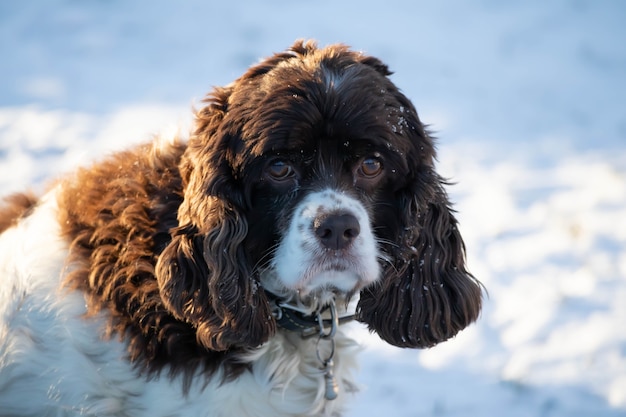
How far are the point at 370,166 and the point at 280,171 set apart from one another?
37 cm

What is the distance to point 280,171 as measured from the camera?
3.10m

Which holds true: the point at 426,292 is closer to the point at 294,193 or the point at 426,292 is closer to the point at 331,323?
the point at 331,323

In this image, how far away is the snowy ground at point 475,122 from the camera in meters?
4.76

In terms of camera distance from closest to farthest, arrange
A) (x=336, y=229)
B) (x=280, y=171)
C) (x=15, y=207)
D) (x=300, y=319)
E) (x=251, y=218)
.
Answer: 1. (x=336, y=229)
2. (x=280, y=171)
3. (x=251, y=218)
4. (x=300, y=319)
5. (x=15, y=207)

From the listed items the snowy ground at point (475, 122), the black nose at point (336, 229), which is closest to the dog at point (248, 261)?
the black nose at point (336, 229)

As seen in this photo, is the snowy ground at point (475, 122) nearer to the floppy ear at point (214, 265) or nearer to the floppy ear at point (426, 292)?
the floppy ear at point (214, 265)

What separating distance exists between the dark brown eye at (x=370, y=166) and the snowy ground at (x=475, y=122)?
120cm

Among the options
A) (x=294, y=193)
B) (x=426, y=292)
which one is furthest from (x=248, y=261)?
(x=426, y=292)

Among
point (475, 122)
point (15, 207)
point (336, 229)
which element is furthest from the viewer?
point (475, 122)

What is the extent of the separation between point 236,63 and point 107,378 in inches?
210

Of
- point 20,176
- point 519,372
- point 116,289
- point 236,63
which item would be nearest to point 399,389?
point 519,372

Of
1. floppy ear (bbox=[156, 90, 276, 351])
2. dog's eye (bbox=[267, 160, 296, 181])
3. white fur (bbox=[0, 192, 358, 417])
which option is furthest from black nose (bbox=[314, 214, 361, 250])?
floppy ear (bbox=[156, 90, 276, 351])

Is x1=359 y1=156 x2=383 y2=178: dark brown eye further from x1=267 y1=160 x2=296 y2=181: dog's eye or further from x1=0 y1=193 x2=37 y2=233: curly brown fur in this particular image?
x1=0 y1=193 x2=37 y2=233: curly brown fur

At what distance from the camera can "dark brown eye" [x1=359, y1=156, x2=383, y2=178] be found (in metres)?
3.18
